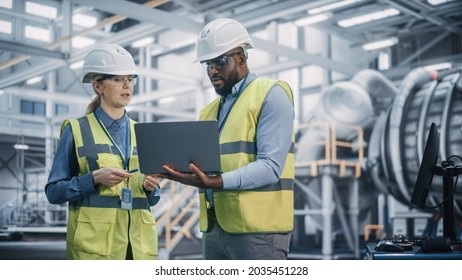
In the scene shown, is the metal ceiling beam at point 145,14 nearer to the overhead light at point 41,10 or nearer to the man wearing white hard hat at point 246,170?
the overhead light at point 41,10

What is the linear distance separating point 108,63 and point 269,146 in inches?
31.1

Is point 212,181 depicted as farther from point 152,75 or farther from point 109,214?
point 152,75

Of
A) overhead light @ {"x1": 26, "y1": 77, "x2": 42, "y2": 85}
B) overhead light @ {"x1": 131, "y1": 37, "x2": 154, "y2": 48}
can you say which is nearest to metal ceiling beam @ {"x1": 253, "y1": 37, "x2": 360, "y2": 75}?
overhead light @ {"x1": 131, "y1": 37, "x2": 154, "y2": 48}

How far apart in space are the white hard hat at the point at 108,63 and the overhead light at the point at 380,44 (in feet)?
9.48

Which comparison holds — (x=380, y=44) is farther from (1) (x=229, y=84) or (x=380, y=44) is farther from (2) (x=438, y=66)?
(1) (x=229, y=84)

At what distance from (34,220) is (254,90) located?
354 centimetres

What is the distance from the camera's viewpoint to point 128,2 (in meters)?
4.58

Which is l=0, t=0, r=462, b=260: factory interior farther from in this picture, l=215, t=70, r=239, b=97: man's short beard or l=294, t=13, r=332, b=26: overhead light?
l=215, t=70, r=239, b=97: man's short beard

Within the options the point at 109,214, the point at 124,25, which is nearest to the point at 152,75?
the point at 124,25

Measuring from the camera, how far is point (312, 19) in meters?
4.82

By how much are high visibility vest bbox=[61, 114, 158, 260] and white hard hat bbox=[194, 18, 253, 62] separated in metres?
0.50

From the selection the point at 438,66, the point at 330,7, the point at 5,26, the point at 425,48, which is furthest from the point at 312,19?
the point at 5,26

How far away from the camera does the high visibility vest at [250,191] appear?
199cm
